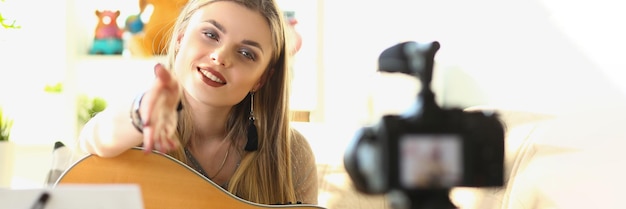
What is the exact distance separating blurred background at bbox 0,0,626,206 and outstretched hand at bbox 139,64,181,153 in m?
1.40

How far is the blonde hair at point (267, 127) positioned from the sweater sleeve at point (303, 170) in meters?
0.05

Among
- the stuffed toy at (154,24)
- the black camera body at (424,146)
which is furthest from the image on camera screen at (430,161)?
the stuffed toy at (154,24)

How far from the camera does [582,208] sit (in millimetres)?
1717

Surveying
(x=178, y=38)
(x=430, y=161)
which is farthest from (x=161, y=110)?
(x=178, y=38)

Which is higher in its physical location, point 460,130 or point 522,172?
point 460,130

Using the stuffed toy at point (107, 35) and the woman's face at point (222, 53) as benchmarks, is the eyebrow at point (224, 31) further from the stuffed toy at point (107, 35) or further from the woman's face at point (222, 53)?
the stuffed toy at point (107, 35)

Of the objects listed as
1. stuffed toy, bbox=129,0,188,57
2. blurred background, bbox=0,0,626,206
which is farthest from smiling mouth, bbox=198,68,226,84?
stuffed toy, bbox=129,0,188,57

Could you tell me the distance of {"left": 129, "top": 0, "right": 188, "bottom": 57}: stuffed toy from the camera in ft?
8.63

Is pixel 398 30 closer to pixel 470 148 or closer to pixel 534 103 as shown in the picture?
pixel 534 103

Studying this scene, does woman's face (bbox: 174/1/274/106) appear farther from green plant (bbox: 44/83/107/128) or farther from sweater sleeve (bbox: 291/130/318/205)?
green plant (bbox: 44/83/107/128)

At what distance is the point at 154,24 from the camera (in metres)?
2.70

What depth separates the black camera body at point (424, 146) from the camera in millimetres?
379

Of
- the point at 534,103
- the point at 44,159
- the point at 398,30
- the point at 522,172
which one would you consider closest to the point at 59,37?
the point at 44,159

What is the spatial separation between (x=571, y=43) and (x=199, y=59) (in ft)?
4.92
